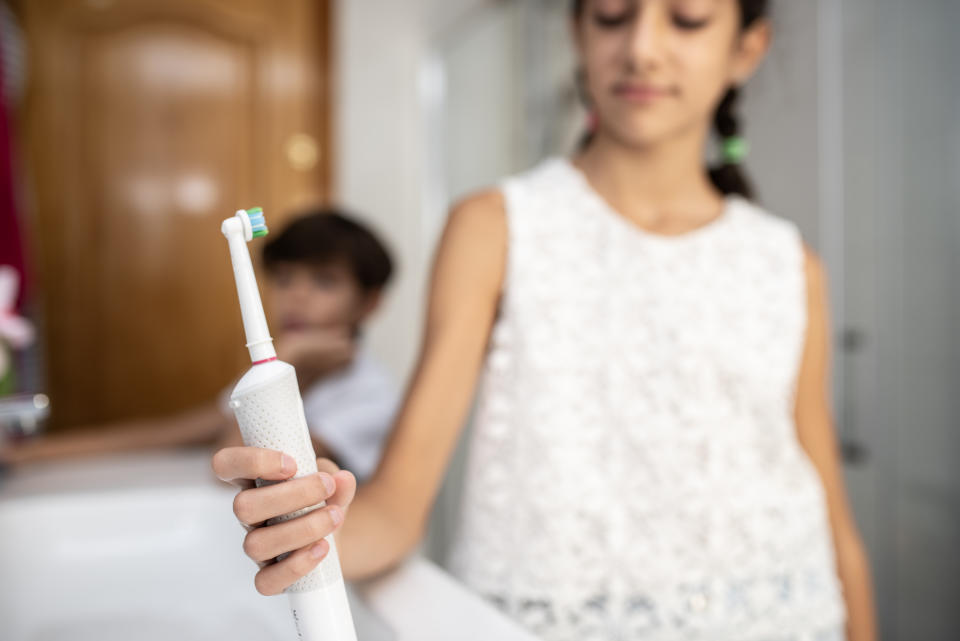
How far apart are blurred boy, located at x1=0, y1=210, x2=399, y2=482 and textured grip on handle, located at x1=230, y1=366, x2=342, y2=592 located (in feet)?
1.84

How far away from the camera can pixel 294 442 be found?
0.87 ft

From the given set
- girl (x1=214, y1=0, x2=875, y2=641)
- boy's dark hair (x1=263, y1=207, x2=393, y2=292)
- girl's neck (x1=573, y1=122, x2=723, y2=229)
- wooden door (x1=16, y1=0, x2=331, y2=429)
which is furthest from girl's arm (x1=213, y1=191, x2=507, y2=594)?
wooden door (x1=16, y1=0, x2=331, y2=429)

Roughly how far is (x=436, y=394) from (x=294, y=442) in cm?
27

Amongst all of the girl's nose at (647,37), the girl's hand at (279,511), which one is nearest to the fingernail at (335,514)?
the girl's hand at (279,511)

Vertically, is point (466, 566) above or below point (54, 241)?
below

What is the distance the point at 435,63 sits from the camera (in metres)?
1.86

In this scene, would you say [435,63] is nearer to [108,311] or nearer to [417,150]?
Answer: [417,150]

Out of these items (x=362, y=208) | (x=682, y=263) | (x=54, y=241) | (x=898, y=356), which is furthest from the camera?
(x=362, y=208)

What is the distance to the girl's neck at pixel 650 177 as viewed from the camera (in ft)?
2.12

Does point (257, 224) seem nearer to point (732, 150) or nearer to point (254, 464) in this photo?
point (254, 464)

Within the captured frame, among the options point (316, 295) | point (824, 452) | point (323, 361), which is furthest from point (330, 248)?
point (824, 452)

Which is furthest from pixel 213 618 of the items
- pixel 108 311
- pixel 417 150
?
pixel 417 150

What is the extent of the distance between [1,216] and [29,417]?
0.70 metres

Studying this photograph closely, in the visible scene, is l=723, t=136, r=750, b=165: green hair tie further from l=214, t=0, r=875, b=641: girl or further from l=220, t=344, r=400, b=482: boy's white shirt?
l=220, t=344, r=400, b=482: boy's white shirt
